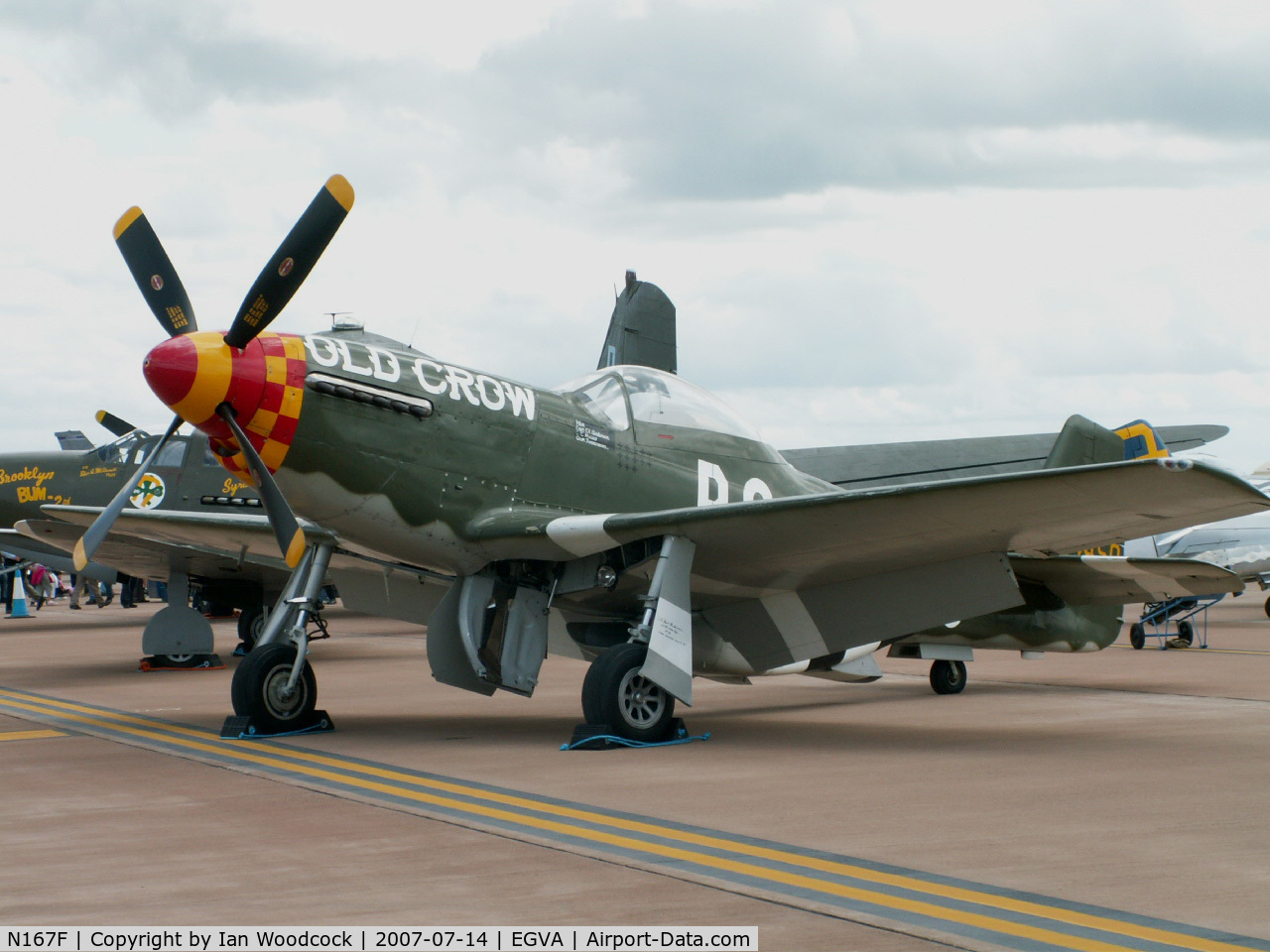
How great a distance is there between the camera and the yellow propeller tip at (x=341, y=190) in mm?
8328

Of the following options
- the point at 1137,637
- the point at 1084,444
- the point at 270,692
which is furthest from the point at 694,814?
the point at 1137,637

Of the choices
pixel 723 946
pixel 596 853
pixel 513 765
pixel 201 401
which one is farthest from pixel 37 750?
pixel 723 946

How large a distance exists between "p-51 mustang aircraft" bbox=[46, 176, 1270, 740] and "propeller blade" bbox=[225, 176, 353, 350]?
0.04 ft

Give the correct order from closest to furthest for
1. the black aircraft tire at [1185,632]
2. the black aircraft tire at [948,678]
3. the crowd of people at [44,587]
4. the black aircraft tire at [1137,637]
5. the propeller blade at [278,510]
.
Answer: the propeller blade at [278,510], the black aircraft tire at [948,678], the black aircraft tire at [1185,632], the black aircraft tire at [1137,637], the crowd of people at [44,587]

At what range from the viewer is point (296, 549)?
27.8 ft

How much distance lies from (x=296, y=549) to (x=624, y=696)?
2316mm

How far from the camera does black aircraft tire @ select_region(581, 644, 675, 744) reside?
8.71 m

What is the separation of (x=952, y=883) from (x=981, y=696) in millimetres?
8739

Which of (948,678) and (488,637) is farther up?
(488,637)

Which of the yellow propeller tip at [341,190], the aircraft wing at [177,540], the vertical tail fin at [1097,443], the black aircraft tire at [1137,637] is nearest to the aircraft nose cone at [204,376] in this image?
the yellow propeller tip at [341,190]

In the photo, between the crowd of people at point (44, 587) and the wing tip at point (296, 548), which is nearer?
the wing tip at point (296, 548)

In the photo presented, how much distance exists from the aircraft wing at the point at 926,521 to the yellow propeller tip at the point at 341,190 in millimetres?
2478

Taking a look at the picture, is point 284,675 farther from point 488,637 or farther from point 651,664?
point 651,664

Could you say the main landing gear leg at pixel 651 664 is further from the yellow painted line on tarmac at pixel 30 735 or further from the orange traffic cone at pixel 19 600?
the orange traffic cone at pixel 19 600
